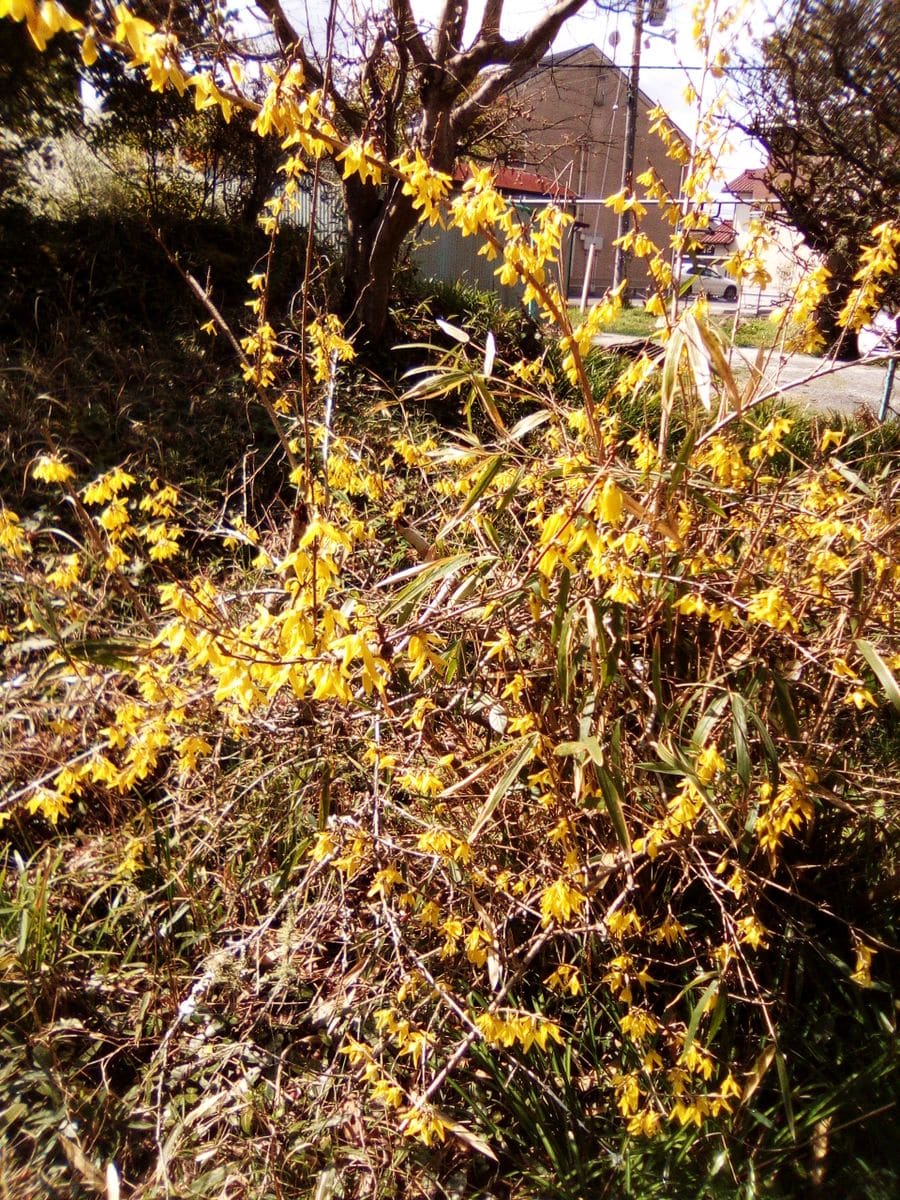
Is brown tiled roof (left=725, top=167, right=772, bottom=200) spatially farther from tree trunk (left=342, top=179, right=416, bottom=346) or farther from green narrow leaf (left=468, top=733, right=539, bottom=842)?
green narrow leaf (left=468, top=733, right=539, bottom=842)

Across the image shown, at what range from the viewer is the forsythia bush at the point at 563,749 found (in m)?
1.80

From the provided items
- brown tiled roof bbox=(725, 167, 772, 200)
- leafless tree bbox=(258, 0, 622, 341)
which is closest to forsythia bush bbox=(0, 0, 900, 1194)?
brown tiled roof bbox=(725, 167, 772, 200)

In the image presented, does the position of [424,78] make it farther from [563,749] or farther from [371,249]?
[563,749]

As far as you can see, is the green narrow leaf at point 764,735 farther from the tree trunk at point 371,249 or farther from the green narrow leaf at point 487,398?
the tree trunk at point 371,249

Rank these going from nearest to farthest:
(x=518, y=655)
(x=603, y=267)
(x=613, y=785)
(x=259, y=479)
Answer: (x=613, y=785), (x=518, y=655), (x=259, y=479), (x=603, y=267)

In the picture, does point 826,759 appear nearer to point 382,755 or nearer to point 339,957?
point 382,755

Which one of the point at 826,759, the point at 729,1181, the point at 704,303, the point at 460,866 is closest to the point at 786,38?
the point at 704,303

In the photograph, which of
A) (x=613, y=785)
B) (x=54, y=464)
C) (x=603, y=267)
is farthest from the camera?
(x=603, y=267)

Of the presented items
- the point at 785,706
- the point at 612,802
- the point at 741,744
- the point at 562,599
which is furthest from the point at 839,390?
the point at 612,802

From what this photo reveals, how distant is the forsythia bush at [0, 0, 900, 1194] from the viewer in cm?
180

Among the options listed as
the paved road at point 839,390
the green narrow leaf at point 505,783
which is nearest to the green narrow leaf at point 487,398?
the green narrow leaf at point 505,783

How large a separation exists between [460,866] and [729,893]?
697mm

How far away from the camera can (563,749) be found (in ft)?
5.72

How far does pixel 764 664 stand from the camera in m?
1.98
